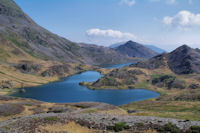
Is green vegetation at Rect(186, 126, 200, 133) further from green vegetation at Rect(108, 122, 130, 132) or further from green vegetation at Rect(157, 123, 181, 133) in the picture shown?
green vegetation at Rect(108, 122, 130, 132)

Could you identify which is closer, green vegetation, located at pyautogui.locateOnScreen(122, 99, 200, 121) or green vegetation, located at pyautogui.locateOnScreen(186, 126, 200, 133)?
green vegetation, located at pyautogui.locateOnScreen(186, 126, 200, 133)

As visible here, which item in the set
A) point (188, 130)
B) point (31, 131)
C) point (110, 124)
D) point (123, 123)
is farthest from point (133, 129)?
point (31, 131)

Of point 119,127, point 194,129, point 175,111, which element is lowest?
point 175,111

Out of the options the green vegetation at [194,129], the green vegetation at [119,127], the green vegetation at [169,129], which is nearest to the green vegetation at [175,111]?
the green vegetation at [194,129]

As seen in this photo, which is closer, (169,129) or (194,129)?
(194,129)

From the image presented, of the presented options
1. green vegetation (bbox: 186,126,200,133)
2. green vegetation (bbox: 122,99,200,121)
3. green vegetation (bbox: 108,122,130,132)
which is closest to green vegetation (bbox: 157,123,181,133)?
green vegetation (bbox: 186,126,200,133)

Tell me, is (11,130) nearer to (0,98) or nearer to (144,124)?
(144,124)

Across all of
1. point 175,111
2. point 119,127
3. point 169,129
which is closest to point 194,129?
point 169,129

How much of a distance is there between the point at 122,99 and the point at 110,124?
15141 cm

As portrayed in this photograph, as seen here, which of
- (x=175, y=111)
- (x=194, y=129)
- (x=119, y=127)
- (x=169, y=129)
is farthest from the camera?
(x=175, y=111)

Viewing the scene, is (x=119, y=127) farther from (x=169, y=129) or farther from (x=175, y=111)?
(x=175, y=111)

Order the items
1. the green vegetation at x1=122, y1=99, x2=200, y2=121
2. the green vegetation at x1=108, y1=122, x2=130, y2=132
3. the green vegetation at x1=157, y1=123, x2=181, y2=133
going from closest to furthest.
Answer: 1. the green vegetation at x1=157, y1=123, x2=181, y2=133
2. the green vegetation at x1=108, y1=122, x2=130, y2=132
3. the green vegetation at x1=122, y1=99, x2=200, y2=121

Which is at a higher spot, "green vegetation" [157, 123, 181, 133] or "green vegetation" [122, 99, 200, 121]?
"green vegetation" [157, 123, 181, 133]

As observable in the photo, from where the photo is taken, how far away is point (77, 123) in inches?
1449
